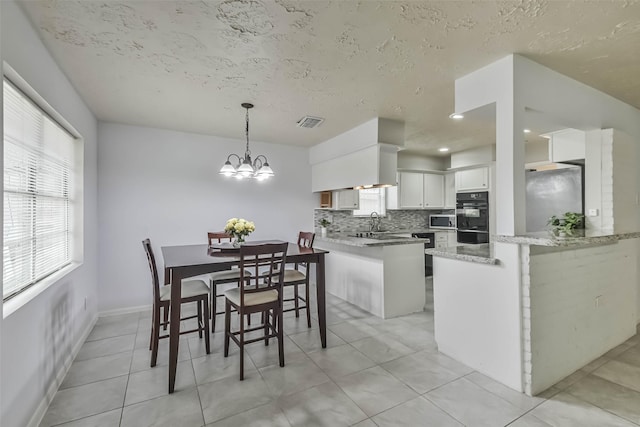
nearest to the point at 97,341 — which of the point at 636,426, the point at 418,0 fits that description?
the point at 418,0

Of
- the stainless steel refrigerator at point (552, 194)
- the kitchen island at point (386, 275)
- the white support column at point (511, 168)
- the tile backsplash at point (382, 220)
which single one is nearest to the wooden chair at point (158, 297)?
the kitchen island at point (386, 275)

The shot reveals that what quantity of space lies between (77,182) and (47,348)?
5.57 feet

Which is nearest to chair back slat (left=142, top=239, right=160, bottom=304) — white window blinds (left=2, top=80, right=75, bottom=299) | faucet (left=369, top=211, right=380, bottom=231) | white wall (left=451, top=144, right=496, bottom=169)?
white window blinds (left=2, top=80, right=75, bottom=299)

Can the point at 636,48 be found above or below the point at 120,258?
above

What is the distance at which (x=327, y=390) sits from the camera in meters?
2.16

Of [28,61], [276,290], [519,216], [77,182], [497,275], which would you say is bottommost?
[276,290]

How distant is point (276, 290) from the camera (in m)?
2.65

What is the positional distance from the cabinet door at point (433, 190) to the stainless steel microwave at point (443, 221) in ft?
0.87

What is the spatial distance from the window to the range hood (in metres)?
1.12

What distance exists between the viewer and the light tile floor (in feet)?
6.12

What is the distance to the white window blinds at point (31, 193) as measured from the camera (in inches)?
69.6

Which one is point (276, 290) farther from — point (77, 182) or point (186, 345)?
point (77, 182)

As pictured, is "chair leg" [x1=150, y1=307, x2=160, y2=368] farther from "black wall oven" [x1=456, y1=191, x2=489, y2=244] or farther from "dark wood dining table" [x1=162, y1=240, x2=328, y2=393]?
"black wall oven" [x1=456, y1=191, x2=489, y2=244]

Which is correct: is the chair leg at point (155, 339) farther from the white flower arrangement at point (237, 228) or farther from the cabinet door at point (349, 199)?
the cabinet door at point (349, 199)
